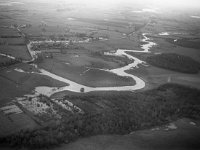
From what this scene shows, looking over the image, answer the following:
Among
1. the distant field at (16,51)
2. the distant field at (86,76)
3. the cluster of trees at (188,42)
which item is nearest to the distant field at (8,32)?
the distant field at (16,51)

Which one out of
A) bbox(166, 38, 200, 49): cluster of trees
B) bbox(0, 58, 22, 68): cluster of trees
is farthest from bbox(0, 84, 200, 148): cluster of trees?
bbox(166, 38, 200, 49): cluster of trees

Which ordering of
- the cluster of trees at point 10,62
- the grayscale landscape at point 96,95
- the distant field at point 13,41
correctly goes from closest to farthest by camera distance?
1. the grayscale landscape at point 96,95
2. the cluster of trees at point 10,62
3. the distant field at point 13,41

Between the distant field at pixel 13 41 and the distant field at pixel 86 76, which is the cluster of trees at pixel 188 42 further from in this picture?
the distant field at pixel 13 41

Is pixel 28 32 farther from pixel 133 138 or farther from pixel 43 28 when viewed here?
pixel 133 138

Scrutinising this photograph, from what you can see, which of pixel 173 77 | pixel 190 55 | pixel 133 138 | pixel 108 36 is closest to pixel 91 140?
pixel 133 138

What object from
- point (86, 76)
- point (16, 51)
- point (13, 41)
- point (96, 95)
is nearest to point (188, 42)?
point (86, 76)

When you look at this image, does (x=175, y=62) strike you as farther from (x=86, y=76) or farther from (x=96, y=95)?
(x=96, y=95)
